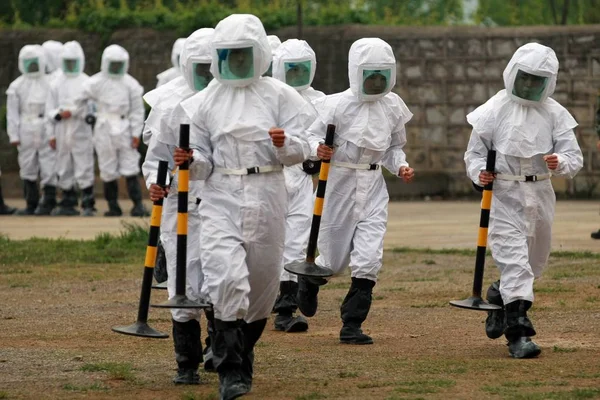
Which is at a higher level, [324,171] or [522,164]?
[522,164]

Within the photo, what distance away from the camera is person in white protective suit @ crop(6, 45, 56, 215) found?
23.2m

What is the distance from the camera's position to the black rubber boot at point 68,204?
911 inches

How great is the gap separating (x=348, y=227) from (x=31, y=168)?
42.3 ft

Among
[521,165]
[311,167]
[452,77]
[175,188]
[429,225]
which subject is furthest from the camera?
[452,77]

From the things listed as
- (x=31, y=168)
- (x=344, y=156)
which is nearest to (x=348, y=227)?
(x=344, y=156)

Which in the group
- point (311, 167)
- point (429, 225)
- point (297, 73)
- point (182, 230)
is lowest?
point (429, 225)

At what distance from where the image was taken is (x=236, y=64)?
29.3 feet

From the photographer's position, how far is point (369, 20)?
25.8 m

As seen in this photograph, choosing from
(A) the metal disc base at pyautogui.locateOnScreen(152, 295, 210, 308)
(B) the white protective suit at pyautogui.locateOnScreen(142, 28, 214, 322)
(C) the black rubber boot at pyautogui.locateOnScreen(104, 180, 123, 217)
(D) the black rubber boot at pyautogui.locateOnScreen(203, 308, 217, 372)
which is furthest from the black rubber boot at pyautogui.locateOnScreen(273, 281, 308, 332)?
(C) the black rubber boot at pyautogui.locateOnScreen(104, 180, 123, 217)

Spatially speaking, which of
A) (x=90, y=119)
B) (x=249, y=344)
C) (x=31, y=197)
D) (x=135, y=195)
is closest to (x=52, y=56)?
(x=90, y=119)

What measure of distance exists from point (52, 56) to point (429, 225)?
276 inches

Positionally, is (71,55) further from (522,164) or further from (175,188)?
(175,188)

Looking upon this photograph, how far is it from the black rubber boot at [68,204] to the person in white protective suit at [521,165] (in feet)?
Result: 43.2

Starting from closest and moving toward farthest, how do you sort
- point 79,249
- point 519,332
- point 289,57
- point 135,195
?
point 519,332 < point 289,57 < point 79,249 < point 135,195
